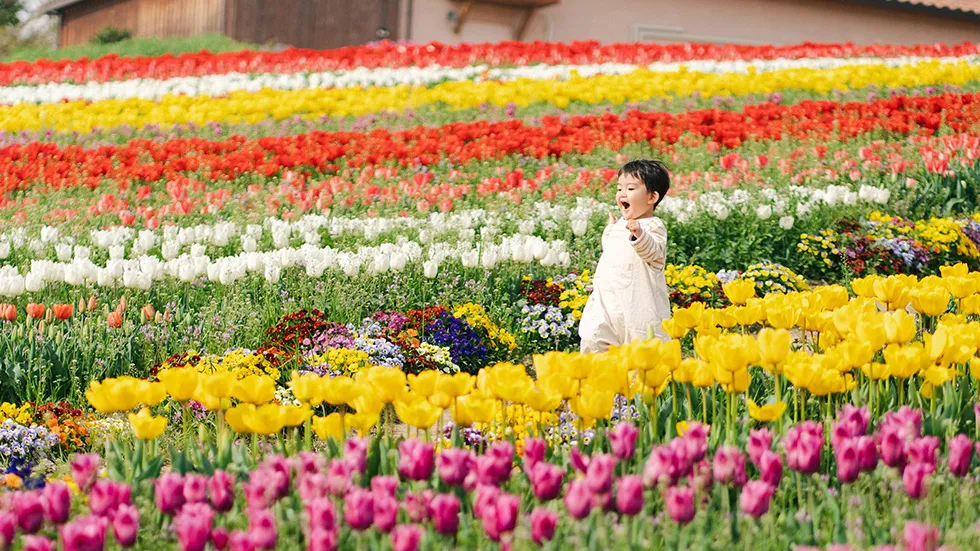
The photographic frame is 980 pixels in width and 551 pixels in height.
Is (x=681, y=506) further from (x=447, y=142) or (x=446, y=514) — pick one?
(x=447, y=142)

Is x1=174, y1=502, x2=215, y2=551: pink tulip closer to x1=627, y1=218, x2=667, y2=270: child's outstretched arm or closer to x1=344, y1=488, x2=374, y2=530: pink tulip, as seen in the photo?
x1=344, y1=488, x2=374, y2=530: pink tulip

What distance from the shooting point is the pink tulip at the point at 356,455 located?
2.42 m

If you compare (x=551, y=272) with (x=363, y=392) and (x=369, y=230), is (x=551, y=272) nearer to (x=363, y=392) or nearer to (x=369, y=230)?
(x=369, y=230)

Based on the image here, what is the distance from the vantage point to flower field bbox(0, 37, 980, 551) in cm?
237

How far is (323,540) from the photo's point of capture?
2.03 meters

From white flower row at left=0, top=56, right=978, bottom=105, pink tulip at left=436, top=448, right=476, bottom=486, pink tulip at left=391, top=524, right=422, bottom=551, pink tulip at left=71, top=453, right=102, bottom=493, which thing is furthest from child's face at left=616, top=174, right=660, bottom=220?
white flower row at left=0, top=56, right=978, bottom=105

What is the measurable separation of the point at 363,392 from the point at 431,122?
9362 mm

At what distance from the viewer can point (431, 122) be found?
11.9 metres

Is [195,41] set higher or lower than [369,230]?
higher

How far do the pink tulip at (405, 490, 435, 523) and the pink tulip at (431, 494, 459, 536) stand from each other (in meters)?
0.12

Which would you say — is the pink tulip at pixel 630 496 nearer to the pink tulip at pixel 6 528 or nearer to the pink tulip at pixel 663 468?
the pink tulip at pixel 663 468

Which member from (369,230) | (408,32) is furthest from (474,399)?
(408,32)

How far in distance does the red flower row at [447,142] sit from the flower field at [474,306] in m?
0.04

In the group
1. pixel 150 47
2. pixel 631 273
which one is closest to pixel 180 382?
pixel 631 273
